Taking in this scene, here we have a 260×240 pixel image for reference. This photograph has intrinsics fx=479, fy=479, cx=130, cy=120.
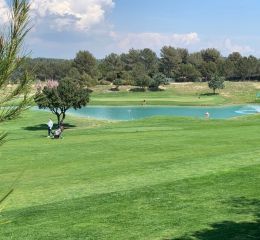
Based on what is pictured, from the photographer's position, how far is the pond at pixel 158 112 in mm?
87562

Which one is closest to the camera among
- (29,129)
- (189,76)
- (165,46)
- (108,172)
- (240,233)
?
(240,233)

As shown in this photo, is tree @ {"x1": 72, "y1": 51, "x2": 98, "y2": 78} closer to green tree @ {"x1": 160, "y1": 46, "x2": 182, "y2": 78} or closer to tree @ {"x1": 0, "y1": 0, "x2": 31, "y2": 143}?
green tree @ {"x1": 160, "y1": 46, "x2": 182, "y2": 78}

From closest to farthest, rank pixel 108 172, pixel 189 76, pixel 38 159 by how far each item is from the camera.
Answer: pixel 108 172 < pixel 38 159 < pixel 189 76

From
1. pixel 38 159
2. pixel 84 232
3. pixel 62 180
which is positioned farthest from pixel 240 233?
pixel 38 159

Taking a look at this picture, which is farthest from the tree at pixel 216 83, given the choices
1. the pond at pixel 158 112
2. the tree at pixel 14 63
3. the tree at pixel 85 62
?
the tree at pixel 14 63

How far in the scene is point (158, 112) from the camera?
95562mm

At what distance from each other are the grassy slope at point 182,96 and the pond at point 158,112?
7.06 m

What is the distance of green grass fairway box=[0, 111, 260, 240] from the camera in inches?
518

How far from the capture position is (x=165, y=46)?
19075 centimetres

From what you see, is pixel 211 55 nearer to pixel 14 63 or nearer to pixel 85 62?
pixel 85 62

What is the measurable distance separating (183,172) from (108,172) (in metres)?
3.71

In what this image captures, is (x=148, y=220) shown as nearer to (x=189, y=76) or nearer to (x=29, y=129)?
(x=29, y=129)

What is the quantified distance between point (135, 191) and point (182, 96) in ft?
379

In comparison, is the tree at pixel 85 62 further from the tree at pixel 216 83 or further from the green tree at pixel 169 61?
the tree at pixel 216 83
